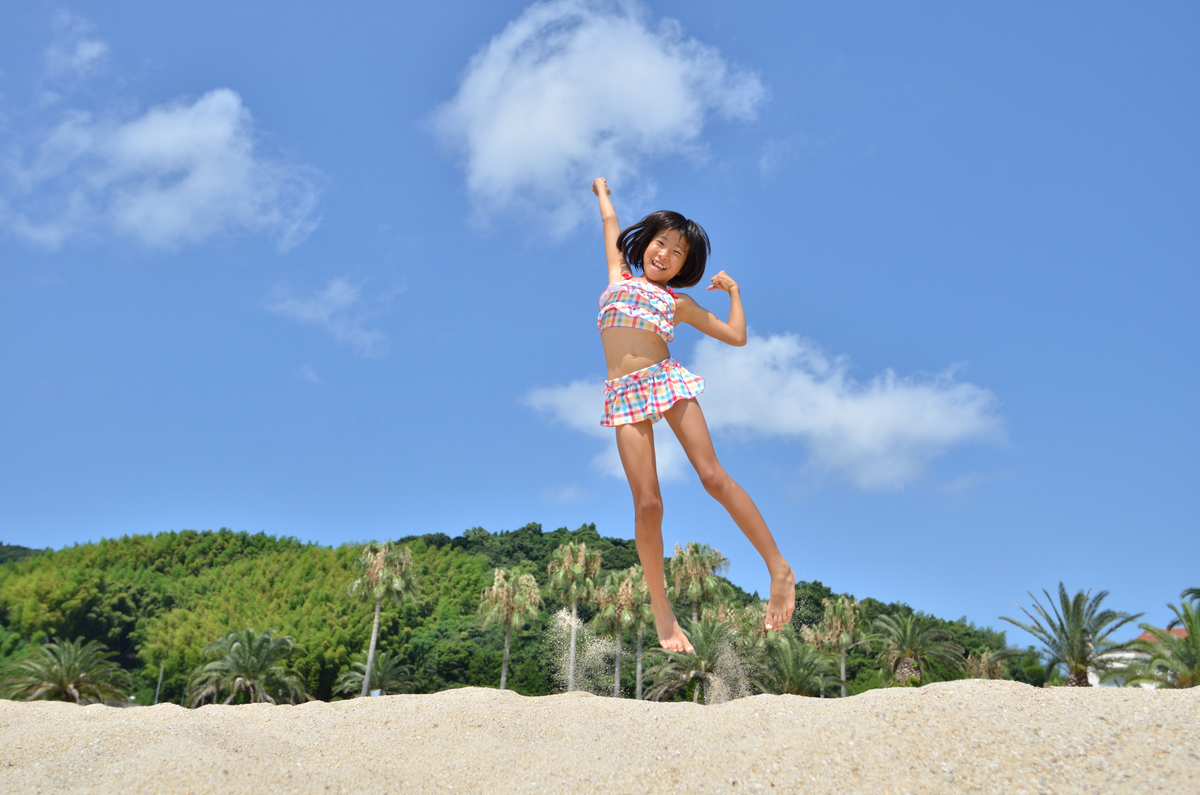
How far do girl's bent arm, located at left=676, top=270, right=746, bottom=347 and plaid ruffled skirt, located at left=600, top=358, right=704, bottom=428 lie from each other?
1.88ft

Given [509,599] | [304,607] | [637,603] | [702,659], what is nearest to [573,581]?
[509,599]

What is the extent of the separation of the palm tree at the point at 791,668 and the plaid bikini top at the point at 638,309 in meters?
31.5

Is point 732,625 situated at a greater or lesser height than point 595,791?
greater

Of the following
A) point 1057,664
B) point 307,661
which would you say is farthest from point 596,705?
point 307,661

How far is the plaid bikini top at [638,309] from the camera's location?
18.8 ft

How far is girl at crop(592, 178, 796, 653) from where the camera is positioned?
5426 millimetres

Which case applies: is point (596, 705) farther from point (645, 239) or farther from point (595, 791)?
point (645, 239)

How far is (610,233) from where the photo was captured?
6.56 meters

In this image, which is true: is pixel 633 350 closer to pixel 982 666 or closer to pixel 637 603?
pixel 637 603

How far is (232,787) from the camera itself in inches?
224

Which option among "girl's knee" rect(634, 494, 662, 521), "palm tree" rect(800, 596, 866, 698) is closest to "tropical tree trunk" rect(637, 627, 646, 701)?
"palm tree" rect(800, 596, 866, 698)

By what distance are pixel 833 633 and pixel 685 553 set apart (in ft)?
32.0

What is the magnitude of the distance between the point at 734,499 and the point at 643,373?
40.3 inches

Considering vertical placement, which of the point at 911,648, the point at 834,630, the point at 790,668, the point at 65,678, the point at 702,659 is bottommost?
the point at 65,678
